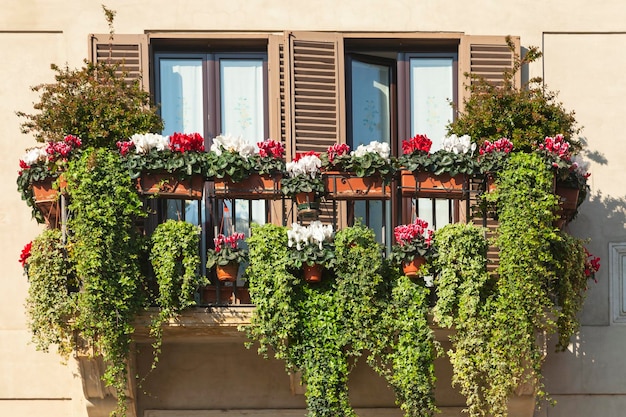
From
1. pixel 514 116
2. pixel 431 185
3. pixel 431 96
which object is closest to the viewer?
pixel 431 185

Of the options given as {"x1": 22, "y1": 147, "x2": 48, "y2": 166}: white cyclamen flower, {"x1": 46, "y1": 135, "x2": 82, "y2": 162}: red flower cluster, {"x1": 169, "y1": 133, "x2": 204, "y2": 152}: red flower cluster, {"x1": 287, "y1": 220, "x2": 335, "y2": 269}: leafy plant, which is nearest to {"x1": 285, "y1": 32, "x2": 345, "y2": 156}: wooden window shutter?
{"x1": 169, "y1": 133, "x2": 204, "y2": 152}: red flower cluster

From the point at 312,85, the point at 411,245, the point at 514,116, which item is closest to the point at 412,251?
the point at 411,245

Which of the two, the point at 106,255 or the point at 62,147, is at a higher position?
the point at 62,147

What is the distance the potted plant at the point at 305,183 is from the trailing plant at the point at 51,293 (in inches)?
71.1

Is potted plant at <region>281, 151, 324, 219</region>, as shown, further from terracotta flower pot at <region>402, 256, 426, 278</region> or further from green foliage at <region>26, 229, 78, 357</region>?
green foliage at <region>26, 229, 78, 357</region>

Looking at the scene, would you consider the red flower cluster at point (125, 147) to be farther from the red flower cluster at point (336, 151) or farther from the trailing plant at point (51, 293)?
the red flower cluster at point (336, 151)

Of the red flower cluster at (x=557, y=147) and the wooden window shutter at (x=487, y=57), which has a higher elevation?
the wooden window shutter at (x=487, y=57)

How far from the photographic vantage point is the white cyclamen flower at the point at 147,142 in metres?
13.2

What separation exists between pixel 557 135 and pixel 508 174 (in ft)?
1.78

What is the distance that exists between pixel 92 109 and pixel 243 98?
176 centimetres

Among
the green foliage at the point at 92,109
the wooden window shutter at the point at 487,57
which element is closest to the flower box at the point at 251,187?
the green foliage at the point at 92,109

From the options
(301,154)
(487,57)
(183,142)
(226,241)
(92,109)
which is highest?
(487,57)

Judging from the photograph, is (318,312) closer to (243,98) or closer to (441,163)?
(441,163)

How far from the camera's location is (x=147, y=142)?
13.2 meters
